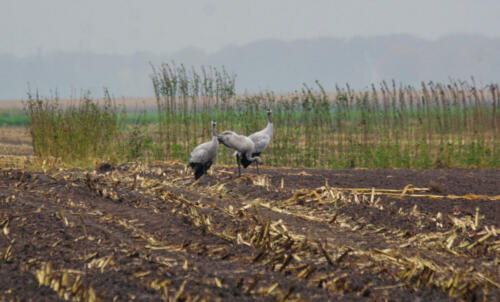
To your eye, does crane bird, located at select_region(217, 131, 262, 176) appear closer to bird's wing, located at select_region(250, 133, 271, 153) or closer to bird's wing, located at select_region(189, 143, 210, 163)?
bird's wing, located at select_region(189, 143, 210, 163)

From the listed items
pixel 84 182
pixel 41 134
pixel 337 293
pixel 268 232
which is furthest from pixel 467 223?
pixel 41 134

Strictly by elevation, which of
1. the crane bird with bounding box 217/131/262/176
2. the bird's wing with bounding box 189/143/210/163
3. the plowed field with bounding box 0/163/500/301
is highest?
the crane bird with bounding box 217/131/262/176

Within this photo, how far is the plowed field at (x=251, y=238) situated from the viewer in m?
3.47

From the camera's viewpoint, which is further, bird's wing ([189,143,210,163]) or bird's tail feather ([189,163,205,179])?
bird's tail feather ([189,163,205,179])

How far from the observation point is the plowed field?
3471mm

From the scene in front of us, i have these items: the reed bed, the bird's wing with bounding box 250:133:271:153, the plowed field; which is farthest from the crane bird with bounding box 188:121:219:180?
the reed bed

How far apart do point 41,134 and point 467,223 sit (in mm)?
7496

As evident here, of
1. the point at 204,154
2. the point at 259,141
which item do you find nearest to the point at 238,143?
the point at 204,154

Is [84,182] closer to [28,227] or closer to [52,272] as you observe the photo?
[28,227]

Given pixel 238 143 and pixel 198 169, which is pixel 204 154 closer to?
pixel 198 169

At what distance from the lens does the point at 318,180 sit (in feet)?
25.0

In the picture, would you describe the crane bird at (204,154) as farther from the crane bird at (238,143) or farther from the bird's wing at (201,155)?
the crane bird at (238,143)

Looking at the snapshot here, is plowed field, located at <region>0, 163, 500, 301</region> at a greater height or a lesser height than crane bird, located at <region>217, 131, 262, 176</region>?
lesser

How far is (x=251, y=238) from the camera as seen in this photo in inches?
178
